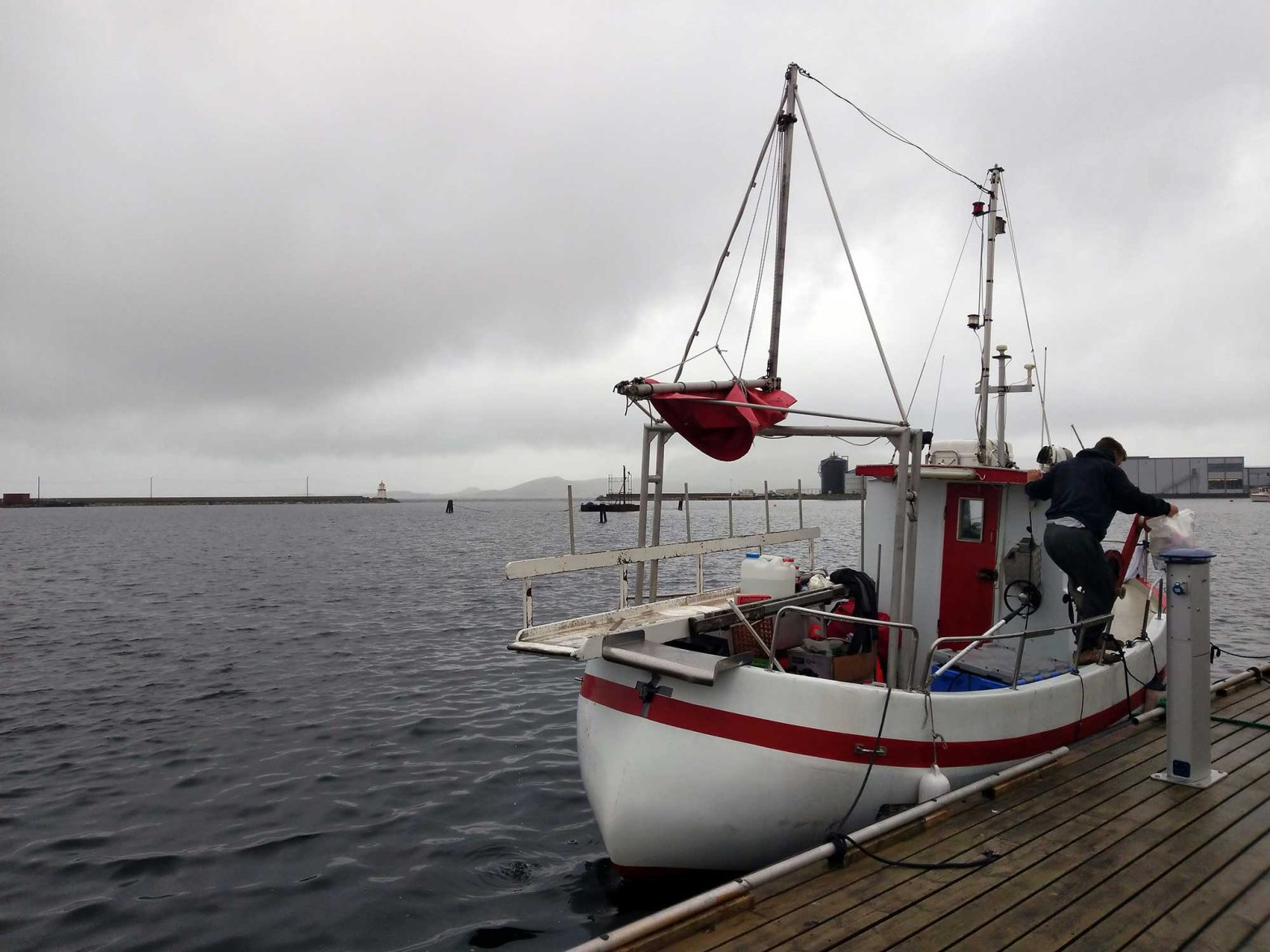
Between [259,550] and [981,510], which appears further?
[259,550]

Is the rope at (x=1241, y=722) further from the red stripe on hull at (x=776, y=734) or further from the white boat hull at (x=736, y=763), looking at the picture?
the white boat hull at (x=736, y=763)

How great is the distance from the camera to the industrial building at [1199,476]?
150500mm

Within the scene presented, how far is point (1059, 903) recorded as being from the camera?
4098mm

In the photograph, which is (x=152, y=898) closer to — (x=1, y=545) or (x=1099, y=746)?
(x=1099, y=746)

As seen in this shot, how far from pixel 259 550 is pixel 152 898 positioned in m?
44.3

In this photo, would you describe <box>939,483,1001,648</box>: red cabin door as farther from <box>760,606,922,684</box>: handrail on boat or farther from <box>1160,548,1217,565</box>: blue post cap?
<box>1160,548,1217,565</box>: blue post cap

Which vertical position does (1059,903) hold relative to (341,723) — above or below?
above

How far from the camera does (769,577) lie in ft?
25.5

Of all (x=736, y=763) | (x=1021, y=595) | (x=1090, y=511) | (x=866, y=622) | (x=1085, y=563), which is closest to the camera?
(x=736, y=763)

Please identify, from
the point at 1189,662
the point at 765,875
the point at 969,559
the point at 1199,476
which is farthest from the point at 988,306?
the point at 1199,476

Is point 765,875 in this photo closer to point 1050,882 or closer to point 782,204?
point 1050,882

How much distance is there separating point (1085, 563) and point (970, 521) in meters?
1.85

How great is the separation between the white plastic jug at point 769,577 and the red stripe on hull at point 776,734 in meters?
2.16

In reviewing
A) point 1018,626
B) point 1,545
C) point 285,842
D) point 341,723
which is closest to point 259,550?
point 1,545
